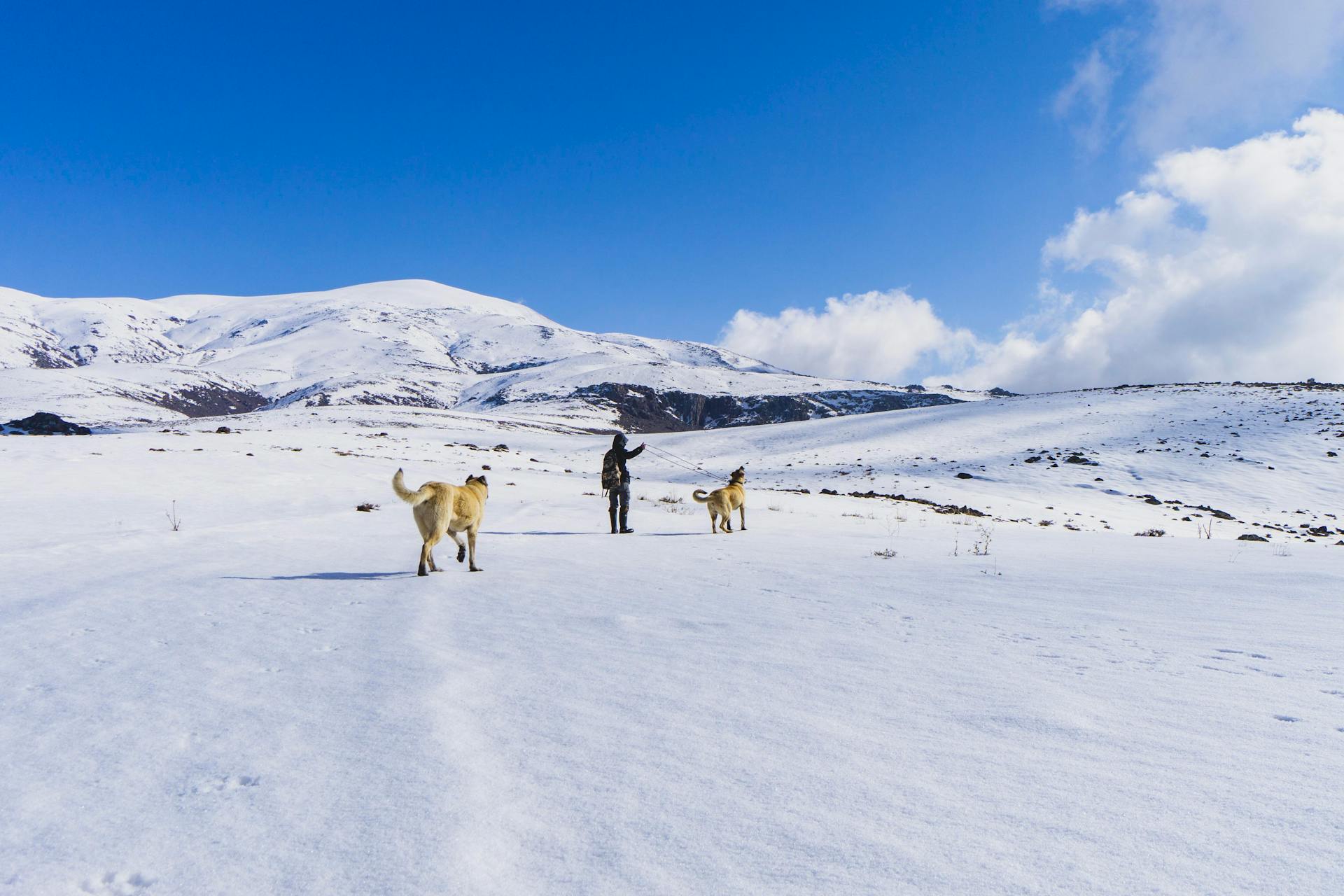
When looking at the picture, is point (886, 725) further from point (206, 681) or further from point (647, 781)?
point (206, 681)

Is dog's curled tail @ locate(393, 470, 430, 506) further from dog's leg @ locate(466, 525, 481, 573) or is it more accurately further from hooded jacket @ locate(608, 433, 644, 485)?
hooded jacket @ locate(608, 433, 644, 485)

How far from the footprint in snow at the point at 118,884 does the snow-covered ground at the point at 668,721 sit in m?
0.01

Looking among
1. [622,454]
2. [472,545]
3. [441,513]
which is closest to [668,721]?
[441,513]

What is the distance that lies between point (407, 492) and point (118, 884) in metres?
4.65

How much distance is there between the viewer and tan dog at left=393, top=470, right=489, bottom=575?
6652 millimetres

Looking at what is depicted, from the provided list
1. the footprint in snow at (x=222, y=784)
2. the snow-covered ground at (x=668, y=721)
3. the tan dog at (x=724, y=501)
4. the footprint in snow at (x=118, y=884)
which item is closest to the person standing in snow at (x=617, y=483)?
the tan dog at (x=724, y=501)

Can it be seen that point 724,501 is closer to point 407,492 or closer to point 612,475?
point 612,475

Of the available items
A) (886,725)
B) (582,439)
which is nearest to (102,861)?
(886,725)

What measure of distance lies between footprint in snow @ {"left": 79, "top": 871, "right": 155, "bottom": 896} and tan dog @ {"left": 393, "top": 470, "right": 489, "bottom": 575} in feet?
14.9

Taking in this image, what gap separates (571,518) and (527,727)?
11089 mm

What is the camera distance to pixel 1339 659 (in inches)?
138

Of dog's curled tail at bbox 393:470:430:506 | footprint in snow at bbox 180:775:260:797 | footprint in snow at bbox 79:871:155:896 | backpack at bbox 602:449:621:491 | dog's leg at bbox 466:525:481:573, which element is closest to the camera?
footprint in snow at bbox 79:871:155:896

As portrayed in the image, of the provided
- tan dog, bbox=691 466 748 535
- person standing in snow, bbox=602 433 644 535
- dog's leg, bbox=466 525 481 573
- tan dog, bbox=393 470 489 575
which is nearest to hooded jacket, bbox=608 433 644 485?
person standing in snow, bbox=602 433 644 535

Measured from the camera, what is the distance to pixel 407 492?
20.4ft
